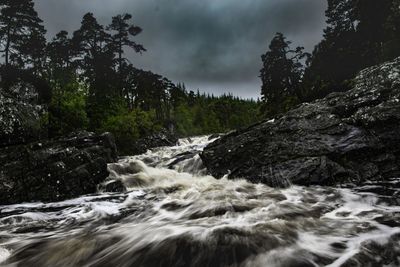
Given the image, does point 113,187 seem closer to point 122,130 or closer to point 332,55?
point 122,130

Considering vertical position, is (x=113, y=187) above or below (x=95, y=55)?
below

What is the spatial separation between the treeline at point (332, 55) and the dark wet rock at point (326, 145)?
2177 cm

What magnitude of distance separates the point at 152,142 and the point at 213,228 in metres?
27.5

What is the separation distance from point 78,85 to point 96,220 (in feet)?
72.0

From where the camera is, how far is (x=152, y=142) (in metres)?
Answer: 34.4

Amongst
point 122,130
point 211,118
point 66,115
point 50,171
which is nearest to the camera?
point 50,171

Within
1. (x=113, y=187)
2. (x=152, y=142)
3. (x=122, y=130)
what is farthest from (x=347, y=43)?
(x=113, y=187)

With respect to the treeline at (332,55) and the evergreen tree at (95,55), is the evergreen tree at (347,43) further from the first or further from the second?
the evergreen tree at (95,55)

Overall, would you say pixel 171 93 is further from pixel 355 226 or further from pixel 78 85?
pixel 355 226

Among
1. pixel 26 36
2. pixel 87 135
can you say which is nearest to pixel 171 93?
pixel 26 36

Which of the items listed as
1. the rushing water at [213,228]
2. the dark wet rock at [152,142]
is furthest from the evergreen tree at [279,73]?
the rushing water at [213,228]

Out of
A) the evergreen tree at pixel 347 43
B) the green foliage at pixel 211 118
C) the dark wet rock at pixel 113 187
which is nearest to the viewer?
the dark wet rock at pixel 113 187

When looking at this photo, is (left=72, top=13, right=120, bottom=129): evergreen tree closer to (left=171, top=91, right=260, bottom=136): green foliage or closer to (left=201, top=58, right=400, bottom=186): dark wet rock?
(left=201, top=58, right=400, bottom=186): dark wet rock

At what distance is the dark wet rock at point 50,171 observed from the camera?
38.8ft
